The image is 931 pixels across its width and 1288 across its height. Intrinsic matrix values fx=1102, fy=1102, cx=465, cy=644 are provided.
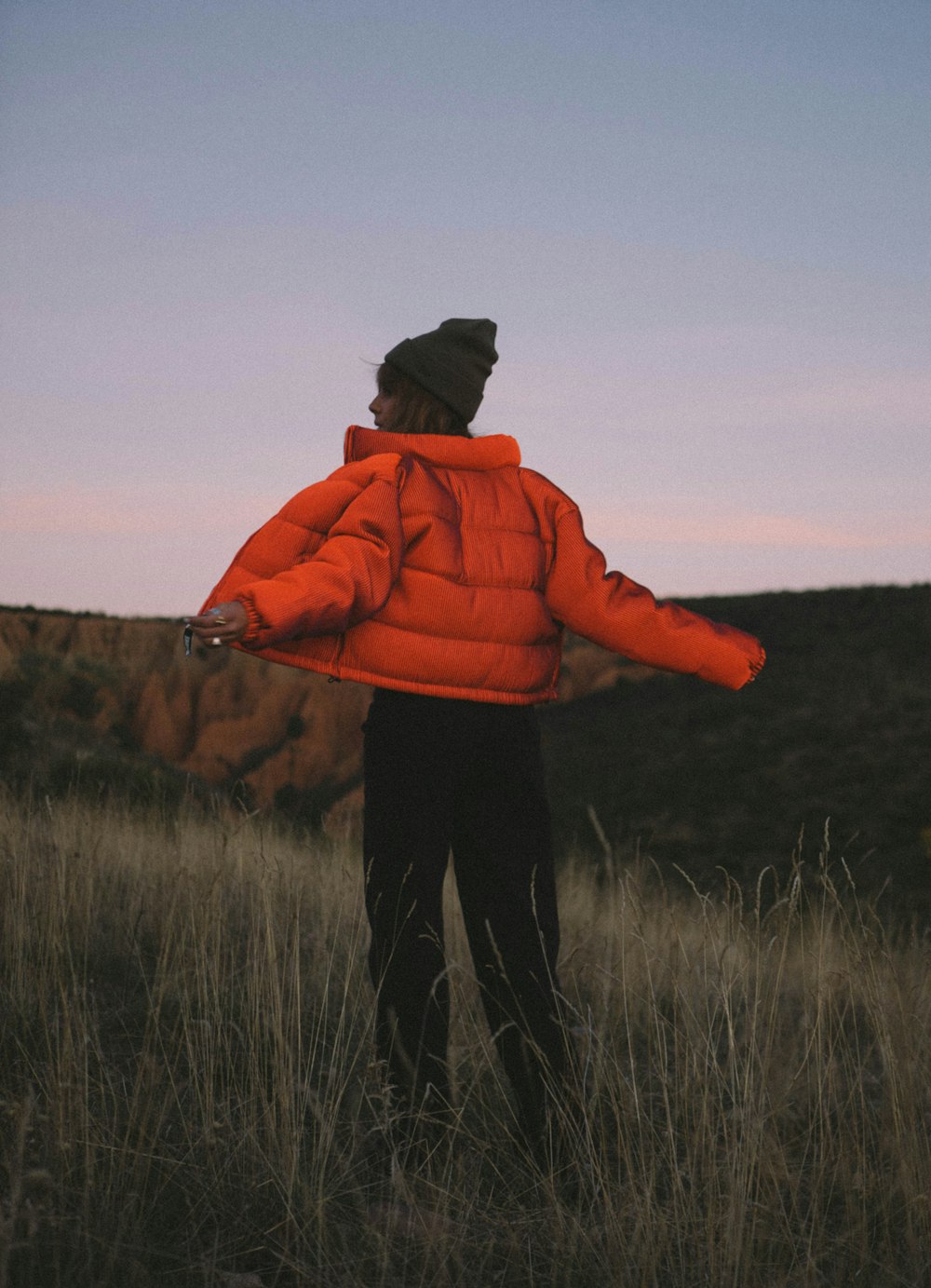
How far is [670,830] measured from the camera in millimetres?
12844

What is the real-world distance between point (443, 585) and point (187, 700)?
337 inches

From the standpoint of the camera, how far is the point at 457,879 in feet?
8.87

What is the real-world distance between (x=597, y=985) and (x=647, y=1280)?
2.07 m

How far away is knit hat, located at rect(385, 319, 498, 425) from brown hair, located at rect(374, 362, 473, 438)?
23mm

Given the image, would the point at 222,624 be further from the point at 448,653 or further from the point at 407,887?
the point at 407,887

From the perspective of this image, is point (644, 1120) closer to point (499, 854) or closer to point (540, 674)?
point (499, 854)

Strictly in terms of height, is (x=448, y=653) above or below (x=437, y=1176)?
above

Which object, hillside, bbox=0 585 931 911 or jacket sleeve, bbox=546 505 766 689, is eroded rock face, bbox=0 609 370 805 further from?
jacket sleeve, bbox=546 505 766 689

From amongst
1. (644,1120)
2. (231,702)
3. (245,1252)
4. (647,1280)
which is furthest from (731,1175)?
(231,702)

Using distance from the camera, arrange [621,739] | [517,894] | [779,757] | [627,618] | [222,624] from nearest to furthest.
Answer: [222,624] → [517,894] → [627,618] → [779,757] → [621,739]

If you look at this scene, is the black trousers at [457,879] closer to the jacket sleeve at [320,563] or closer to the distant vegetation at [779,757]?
the jacket sleeve at [320,563]

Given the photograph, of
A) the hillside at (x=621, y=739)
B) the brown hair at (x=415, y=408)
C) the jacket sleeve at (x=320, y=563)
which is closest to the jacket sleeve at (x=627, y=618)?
the brown hair at (x=415, y=408)

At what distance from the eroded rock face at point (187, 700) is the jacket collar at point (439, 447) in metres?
7.22

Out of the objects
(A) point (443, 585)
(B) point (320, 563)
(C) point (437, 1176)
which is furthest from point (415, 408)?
(C) point (437, 1176)
